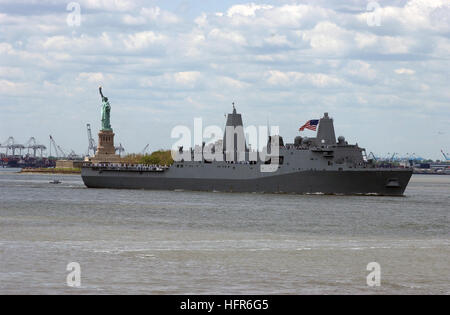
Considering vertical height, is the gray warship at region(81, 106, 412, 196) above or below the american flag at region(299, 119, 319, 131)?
below

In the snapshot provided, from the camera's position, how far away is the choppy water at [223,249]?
21469 mm

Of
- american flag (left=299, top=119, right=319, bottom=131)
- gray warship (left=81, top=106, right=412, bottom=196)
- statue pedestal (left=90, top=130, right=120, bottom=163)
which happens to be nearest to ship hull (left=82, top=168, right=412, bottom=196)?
gray warship (left=81, top=106, right=412, bottom=196)

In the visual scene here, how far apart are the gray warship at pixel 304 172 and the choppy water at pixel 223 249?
45.3 ft

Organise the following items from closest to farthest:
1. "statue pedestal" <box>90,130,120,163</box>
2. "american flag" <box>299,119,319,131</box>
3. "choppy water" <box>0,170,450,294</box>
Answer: "choppy water" <box>0,170,450,294</box> → "american flag" <box>299,119,319,131</box> → "statue pedestal" <box>90,130,120,163</box>

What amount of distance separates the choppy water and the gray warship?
45.3ft

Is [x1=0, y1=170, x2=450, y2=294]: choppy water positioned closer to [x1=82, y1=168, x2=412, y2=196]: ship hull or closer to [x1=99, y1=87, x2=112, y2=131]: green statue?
[x1=82, y1=168, x2=412, y2=196]: ship hull

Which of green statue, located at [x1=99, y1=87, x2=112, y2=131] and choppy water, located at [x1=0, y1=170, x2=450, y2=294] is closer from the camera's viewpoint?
choppy water, located at [x1=0, y1=170, x2=450, y2=294]

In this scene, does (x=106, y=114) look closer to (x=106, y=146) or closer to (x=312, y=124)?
(x=106, y=146)

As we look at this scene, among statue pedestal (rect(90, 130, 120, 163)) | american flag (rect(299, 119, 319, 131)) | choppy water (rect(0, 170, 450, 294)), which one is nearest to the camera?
choppy water (rect(0, 170, 450, 294))

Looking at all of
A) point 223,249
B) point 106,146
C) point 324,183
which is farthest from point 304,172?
point 106,146

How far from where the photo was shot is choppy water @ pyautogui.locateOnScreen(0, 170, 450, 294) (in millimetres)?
21469
